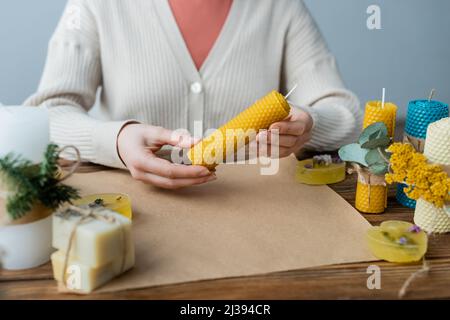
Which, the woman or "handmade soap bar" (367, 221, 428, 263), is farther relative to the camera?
the woman

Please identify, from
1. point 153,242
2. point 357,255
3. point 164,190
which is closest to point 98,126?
point 164,190

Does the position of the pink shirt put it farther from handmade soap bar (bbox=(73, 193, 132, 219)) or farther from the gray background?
the gray background

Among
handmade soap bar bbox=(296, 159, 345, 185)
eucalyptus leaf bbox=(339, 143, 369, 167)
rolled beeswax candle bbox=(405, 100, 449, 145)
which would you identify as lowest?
handmade soap bar bbox=(296, 159, 345, 185)

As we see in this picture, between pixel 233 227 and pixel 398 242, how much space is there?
0.20 meters

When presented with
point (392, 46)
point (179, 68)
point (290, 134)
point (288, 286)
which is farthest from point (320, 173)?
point (392, 46)

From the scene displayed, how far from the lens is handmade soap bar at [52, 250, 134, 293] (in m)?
0.51

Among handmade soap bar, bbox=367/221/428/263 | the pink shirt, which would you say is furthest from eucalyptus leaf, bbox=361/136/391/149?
the pink shirt

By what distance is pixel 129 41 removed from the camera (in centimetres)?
107

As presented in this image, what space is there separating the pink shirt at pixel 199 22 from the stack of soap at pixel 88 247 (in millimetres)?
607

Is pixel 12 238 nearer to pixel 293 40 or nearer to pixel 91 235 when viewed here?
pixel 91 235

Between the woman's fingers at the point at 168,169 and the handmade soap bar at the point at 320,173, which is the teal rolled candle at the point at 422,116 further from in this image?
the woman's fingers at the point at 168,169

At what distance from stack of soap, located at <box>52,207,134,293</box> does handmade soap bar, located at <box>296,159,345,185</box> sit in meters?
0.36

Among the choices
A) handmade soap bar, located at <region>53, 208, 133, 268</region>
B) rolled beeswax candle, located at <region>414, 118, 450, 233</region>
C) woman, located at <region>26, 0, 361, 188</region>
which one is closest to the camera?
handmade soap bar, located at <region>53, 208, 133, 268</region>

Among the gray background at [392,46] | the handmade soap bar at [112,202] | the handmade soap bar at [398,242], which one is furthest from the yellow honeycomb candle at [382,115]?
the gray background at [392,46]
